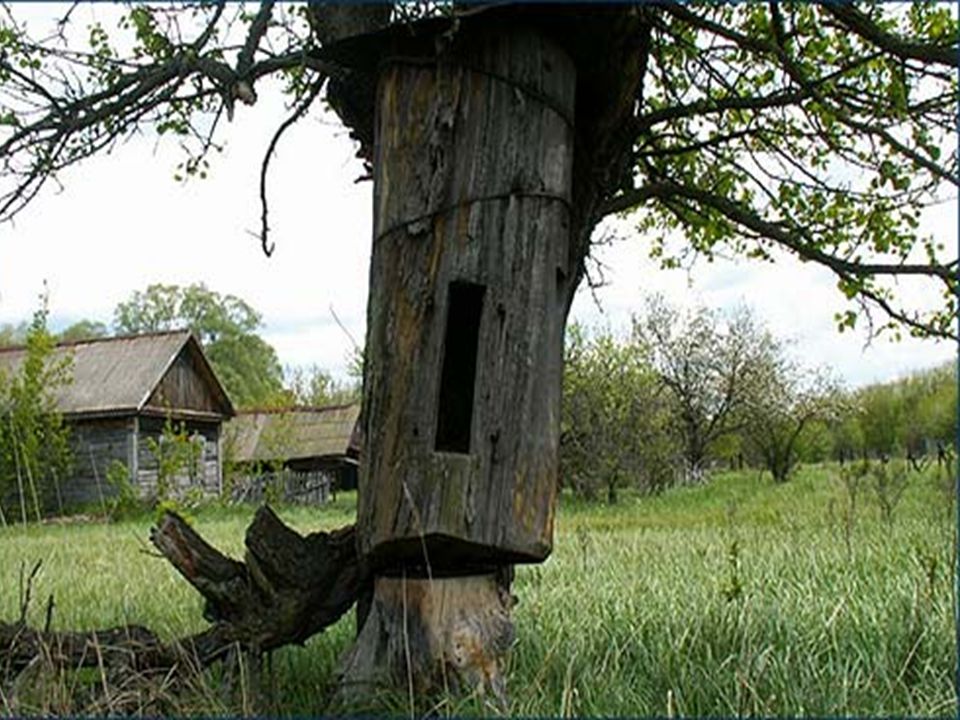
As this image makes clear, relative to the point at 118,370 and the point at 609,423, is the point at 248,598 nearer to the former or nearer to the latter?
the point at 609,423

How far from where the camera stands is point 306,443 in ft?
85.8

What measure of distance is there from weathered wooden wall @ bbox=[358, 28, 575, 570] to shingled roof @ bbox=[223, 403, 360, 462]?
1975 cm

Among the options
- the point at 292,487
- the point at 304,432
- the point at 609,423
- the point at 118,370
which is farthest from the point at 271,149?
the point at 304,432

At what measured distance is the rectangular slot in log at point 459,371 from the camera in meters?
2.63

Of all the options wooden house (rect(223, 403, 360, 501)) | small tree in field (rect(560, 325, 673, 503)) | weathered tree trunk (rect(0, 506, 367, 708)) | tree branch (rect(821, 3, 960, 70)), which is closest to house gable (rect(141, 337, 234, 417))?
wooden house (rect(223, 403, 360, 501))

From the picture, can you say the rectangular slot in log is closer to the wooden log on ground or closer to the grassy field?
the wooden log on ground

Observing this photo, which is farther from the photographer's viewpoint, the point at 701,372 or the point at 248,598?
the point at 701,372

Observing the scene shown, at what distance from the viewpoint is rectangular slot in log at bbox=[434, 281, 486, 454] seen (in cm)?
263

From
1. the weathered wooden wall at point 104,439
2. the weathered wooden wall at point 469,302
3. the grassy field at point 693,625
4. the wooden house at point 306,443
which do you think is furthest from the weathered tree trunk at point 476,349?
the weathered wooden wall at point 104,439

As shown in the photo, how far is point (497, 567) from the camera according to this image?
104 inches

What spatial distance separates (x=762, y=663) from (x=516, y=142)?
1.53 meters

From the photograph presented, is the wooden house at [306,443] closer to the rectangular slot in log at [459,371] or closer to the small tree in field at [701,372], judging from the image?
A: the small tree in field at [701,372]

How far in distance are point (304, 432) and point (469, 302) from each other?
2339 cm

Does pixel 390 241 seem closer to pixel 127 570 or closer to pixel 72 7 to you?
pixel 72 7
